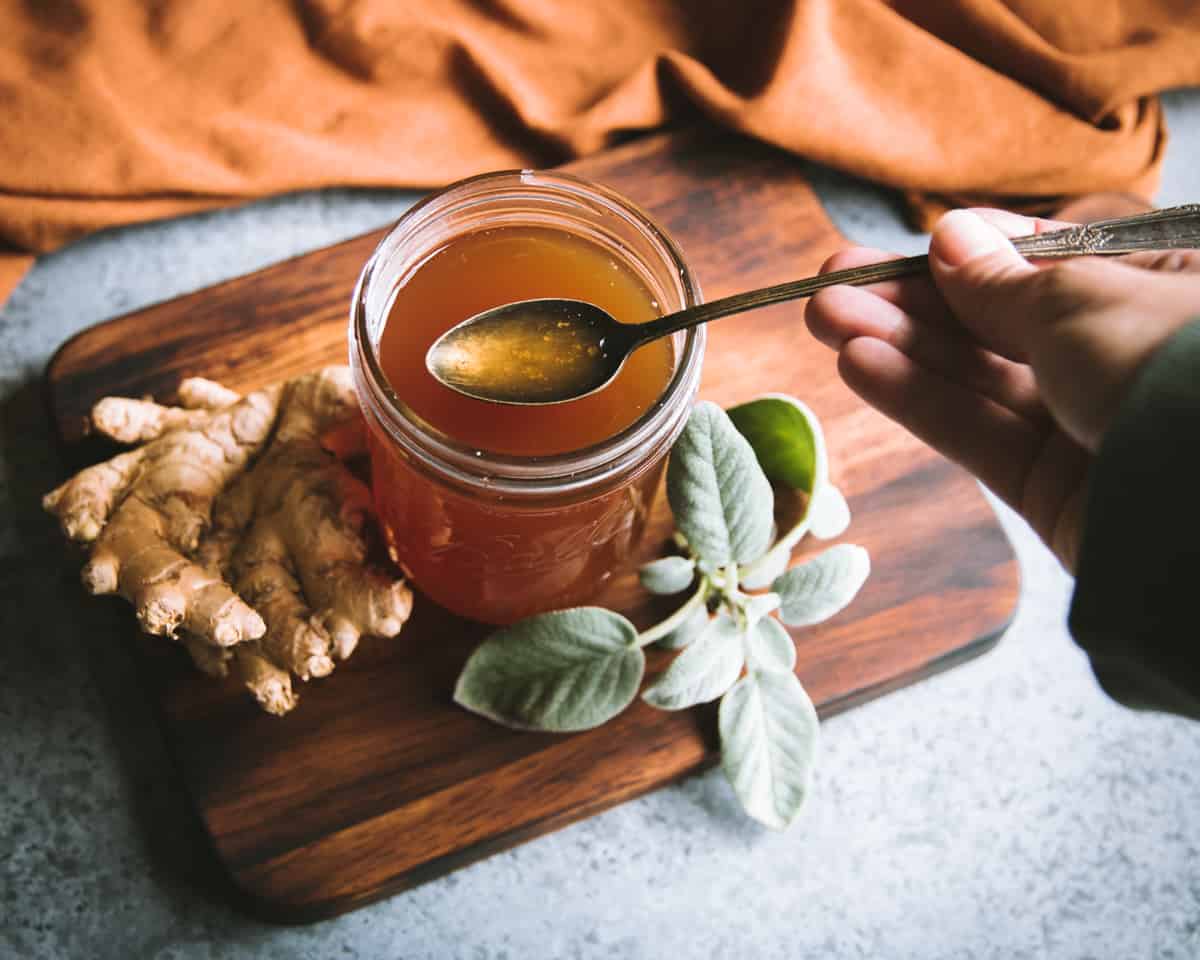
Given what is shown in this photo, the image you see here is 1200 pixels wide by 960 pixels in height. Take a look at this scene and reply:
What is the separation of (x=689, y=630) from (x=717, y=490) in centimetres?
17

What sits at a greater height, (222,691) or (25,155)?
(25,155)

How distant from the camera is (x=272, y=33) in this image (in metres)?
1.25

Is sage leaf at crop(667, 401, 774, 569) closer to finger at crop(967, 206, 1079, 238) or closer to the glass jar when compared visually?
the glass jar

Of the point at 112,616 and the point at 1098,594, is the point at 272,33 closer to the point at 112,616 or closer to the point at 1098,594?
the point at 112,616

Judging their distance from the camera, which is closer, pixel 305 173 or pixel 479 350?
pixel 479 350

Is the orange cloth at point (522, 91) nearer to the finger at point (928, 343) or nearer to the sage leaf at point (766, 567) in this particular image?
the finger at point (928, 343)

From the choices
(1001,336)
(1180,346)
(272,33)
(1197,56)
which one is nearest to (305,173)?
(272,33)

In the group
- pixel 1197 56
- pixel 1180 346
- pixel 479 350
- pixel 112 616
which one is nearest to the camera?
pixel 1180 346

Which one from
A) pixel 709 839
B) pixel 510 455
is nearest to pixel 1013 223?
pixel 510 455

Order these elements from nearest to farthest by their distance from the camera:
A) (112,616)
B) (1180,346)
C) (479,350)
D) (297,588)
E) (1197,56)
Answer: (1180,346), (479,350), (297,588), (112,616), (1197,56)

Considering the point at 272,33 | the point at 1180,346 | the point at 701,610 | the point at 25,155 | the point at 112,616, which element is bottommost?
the point at 112,616

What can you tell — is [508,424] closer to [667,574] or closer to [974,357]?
[667,574]

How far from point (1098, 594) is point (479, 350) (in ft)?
1.52

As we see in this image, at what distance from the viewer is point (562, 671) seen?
0.96 metres
